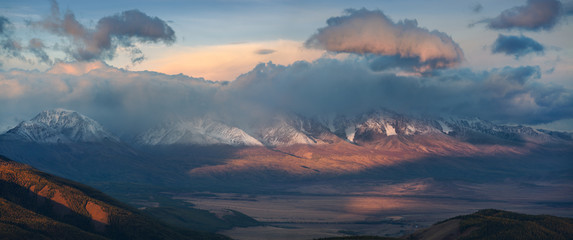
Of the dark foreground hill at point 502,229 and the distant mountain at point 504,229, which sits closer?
the dark foreground hill at point 502,229

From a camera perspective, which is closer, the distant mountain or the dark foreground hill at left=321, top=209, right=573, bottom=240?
the dark foreground hill at left=321, top=209, right=573, bottom=240

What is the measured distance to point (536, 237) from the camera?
177875 mm

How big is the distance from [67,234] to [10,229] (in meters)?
18.6

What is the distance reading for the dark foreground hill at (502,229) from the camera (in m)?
178

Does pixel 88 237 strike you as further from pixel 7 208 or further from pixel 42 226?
pixel 7 208

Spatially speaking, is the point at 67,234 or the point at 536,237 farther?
the point at 67,234

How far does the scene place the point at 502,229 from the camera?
7170 inches

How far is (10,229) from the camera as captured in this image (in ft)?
584

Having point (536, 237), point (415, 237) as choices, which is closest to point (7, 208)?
point (415, 237)

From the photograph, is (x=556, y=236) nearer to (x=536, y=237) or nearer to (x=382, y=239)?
(x=536, y=237)

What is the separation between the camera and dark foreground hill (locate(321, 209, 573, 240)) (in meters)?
178

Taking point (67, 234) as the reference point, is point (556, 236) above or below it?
above

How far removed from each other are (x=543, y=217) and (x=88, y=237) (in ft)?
481

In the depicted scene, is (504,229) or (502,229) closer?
(504,229)
